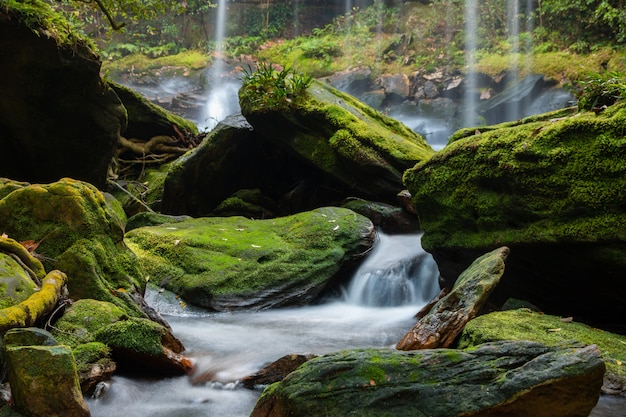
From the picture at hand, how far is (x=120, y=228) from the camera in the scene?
533 cm

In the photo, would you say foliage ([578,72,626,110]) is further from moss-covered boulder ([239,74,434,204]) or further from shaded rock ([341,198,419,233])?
shaded rock ([341,198,419,233])

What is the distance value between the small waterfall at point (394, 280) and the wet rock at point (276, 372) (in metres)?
3.42

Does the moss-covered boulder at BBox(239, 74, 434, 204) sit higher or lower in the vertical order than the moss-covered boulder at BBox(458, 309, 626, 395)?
higher

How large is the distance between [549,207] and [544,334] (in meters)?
1.28

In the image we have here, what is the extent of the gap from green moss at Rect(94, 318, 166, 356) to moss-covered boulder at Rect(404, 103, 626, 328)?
352cm

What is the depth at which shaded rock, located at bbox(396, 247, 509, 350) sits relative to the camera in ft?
13.9

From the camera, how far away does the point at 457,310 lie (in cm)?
442

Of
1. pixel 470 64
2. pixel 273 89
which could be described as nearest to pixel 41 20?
pixel 273 89

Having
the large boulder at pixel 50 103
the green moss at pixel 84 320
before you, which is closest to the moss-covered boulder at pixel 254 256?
the large boulder at pixel 50 103

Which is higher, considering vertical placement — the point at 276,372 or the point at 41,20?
the point at 41,20

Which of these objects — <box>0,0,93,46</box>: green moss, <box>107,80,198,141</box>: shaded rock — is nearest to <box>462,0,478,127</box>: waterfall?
<box>107,80,198,141</box>: shaded rock

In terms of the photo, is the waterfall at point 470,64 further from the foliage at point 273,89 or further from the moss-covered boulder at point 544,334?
the moss-covered boulder at point 544,334

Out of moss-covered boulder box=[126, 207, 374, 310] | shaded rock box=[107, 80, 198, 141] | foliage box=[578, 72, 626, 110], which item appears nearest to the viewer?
foliage box=[578, 72, 626, 110]

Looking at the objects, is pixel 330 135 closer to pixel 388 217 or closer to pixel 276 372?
pixel 388 217
